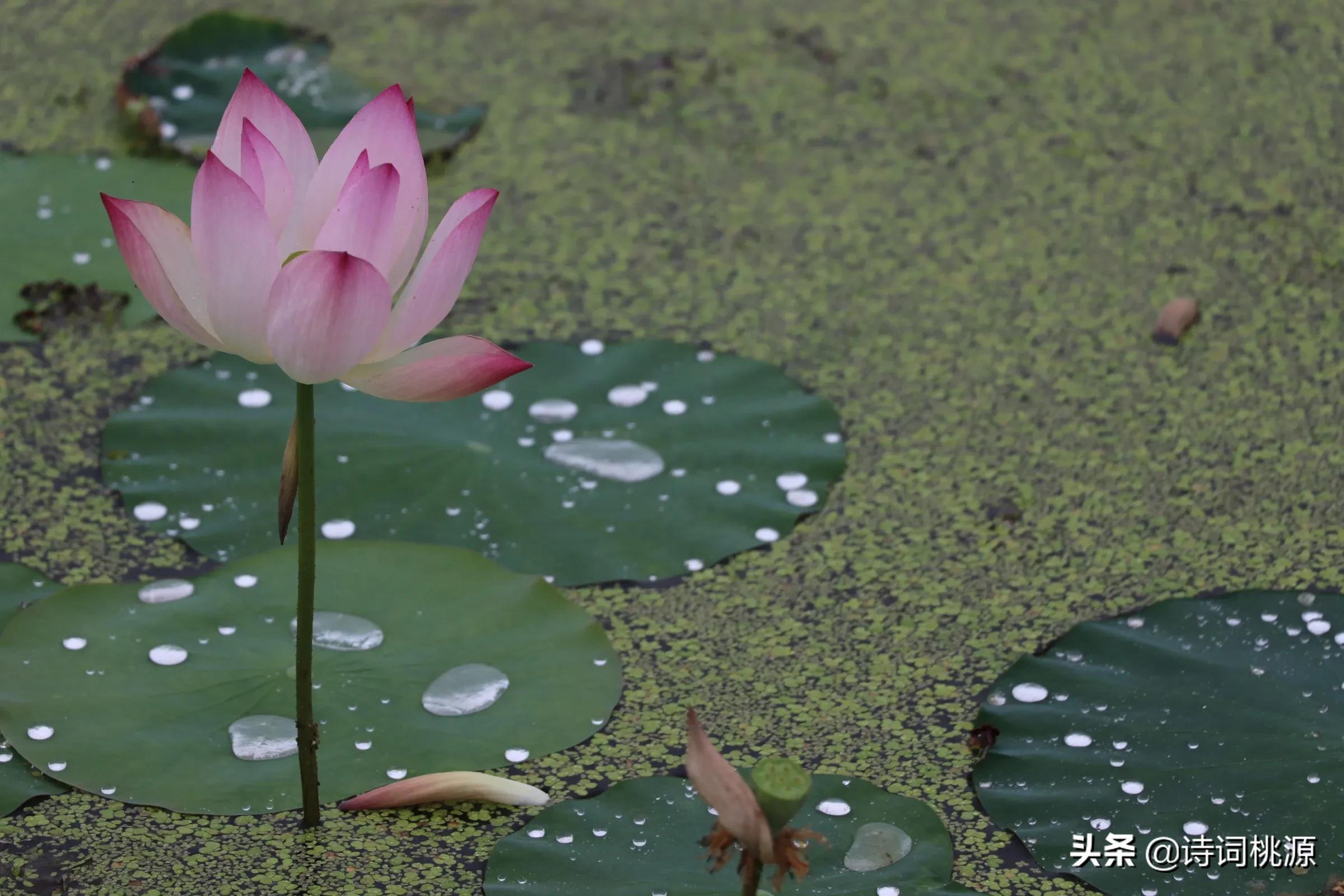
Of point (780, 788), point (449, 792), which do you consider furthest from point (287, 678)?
point (780, 788)

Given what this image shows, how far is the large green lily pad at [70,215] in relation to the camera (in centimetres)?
192

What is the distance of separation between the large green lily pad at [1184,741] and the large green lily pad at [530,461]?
1.24 ft

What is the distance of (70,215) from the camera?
203cm

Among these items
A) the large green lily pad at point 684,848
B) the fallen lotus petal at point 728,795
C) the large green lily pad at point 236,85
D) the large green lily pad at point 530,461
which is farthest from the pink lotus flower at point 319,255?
the large green lily pad at point 236,85

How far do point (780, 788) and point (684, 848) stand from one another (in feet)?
1.14

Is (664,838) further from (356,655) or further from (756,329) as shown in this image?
(756,329)

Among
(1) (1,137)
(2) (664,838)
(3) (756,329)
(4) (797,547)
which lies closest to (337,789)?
(2) (664,838)

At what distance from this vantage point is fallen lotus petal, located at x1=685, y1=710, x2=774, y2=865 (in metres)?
0.81

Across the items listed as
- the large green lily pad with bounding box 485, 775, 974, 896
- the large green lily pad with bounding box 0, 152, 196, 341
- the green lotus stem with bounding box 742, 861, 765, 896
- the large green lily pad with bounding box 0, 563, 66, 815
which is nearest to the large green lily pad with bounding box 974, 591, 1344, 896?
Result: the large green lily pad with bounding box 485, 775, 974, 896

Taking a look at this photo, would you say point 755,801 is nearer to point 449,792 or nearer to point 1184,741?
point 449,792

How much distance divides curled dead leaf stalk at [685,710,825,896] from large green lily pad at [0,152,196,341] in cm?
135

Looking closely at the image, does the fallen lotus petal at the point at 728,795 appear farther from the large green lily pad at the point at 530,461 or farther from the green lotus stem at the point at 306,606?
the large green lily pad at the point at 530,461

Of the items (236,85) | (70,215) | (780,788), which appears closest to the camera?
(780,788)

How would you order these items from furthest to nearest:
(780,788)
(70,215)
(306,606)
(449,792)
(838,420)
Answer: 1. (70,215)
2. (838,420)
3. (449,792)
4. (306,606)
5. (780,788)
